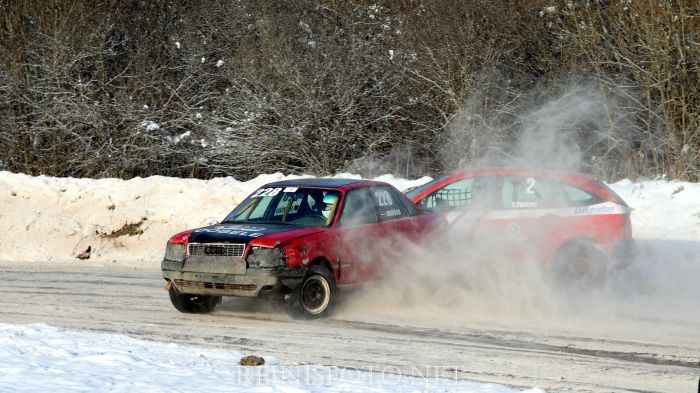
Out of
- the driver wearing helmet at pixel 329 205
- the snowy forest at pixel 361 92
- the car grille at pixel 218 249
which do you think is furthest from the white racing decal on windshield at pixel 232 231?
the snowy forest at pixel 361 92

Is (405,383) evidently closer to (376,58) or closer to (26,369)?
(26,369)

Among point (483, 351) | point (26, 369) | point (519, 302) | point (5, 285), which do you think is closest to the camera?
point (26, 369)

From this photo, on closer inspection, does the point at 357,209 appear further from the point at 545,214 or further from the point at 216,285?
the point at 545,214

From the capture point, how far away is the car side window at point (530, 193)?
1282 centimetres

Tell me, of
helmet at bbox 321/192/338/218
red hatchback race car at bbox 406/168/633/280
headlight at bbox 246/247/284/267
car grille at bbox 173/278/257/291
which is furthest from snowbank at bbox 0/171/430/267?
headlight at bbox 246/247/284/267

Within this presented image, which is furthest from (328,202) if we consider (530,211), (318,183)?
(530,211)

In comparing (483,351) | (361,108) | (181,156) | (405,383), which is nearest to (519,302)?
(483,351)

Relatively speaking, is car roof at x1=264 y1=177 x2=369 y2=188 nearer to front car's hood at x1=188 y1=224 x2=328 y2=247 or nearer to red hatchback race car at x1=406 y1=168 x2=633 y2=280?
front car's hood at x1=188 y1=224 x2=328 y2=247

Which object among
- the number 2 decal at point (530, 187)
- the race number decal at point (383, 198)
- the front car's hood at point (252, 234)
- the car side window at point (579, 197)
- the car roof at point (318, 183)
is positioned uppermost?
the number 2 decal at point (530, 187)

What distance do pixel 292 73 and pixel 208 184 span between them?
7391 millimetres

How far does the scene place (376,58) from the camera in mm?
26438

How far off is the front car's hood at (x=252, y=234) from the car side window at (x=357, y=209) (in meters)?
0.43

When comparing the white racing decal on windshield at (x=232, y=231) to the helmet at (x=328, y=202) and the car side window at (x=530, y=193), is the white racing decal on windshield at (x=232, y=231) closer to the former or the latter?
the helmet at (x=328, y=202)

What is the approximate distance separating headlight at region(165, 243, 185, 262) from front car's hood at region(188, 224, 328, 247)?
15cm
